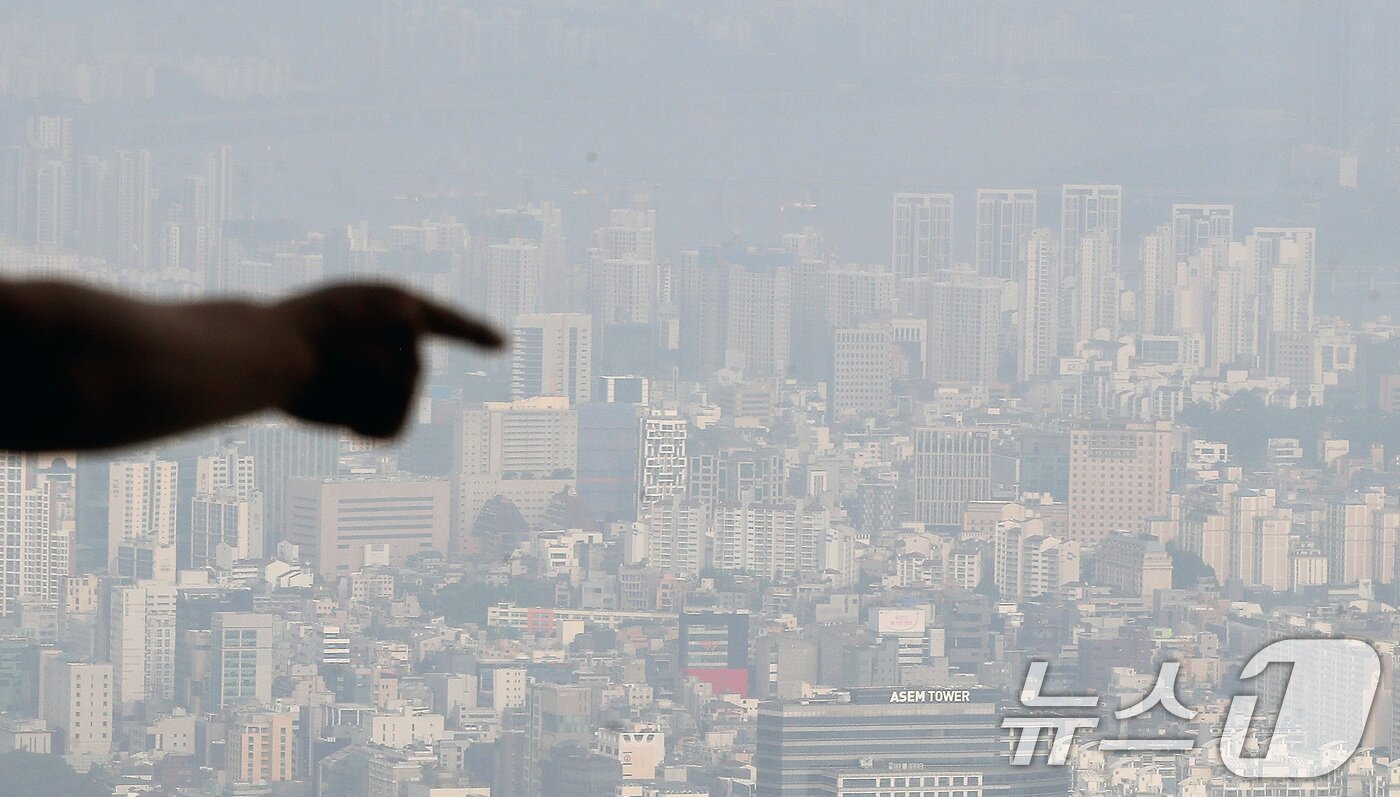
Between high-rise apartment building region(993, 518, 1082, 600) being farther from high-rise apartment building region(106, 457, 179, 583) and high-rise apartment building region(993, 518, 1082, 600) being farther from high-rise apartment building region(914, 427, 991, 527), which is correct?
high-rise apartment building region(106, 457, 179, 583)

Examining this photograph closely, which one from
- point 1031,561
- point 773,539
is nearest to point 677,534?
point 773,539

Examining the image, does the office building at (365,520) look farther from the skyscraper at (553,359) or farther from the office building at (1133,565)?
the office building at (1133,565)

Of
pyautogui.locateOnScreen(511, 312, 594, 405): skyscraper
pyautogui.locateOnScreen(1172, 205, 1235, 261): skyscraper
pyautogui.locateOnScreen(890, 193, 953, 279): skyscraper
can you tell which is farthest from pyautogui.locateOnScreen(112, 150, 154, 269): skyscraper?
pyautogui.locateOnScreen(1172, 205, 1235, 261): skyscraper

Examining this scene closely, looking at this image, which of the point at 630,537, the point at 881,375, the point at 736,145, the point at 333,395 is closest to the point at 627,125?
the point at 736,145

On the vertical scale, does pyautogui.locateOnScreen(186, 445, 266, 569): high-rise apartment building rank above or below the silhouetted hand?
below

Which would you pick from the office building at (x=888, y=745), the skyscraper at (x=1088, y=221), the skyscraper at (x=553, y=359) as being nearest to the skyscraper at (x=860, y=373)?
the skyscraper at (x=1088, y=221)
